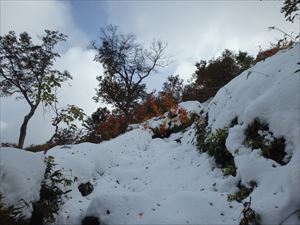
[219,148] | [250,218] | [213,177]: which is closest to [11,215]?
[250,218]

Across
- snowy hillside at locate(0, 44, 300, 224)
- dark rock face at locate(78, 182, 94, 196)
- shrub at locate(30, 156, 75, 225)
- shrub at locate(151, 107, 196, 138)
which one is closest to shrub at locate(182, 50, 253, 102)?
shrub at locate(151, 107, 196, 138)

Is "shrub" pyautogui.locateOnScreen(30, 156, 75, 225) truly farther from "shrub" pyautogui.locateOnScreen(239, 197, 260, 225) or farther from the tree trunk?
the tree trunk

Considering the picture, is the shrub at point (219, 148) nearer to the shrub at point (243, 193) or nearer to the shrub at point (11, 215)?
the shrub at point (243, 193)

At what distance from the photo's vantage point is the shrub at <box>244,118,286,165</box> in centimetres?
503

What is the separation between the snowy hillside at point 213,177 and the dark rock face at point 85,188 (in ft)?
0.41

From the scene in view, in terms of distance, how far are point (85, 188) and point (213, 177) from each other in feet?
10.9

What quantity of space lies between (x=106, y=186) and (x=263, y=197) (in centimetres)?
461

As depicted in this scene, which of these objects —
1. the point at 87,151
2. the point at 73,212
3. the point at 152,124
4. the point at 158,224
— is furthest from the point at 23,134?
the point at 158,224

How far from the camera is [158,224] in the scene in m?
4.54

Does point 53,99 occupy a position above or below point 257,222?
above

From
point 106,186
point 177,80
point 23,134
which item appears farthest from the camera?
point 177,80

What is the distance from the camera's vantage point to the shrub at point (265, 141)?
5.03 metres

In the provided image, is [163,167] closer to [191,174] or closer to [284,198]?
[191,174]

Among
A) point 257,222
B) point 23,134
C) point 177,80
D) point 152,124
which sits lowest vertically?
point 257,222
